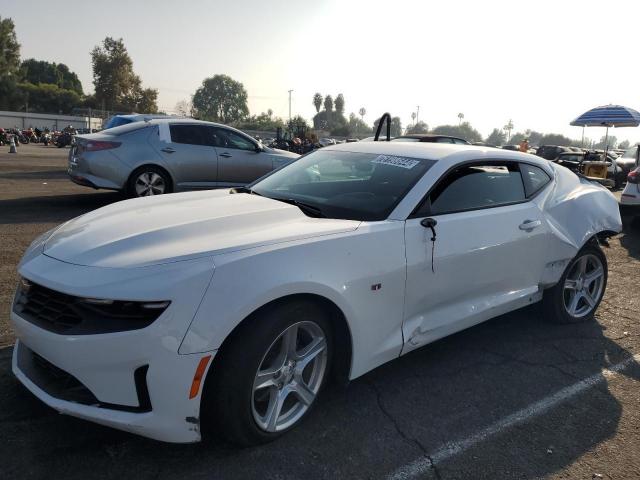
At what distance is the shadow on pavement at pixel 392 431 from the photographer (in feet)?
7.50

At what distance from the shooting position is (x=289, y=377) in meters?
2.57

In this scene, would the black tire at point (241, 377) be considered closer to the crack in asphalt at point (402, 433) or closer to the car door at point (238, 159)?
the crack in asphalt at point (402, 433)

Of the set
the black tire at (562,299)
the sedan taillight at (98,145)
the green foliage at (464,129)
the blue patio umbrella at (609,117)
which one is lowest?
the black tire at (562,299)

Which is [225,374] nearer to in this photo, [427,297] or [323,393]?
[323,393]

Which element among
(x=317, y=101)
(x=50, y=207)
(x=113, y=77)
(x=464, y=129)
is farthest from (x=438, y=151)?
(x=464, y=129)

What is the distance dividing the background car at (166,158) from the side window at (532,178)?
5.68 meters

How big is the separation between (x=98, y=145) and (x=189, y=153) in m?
1.40

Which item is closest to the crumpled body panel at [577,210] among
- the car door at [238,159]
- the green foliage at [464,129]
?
the car door at [238,159]

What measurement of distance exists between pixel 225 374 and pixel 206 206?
53.8 inches

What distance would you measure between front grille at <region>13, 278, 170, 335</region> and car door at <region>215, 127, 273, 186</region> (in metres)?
6.61

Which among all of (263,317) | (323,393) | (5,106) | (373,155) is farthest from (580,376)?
(5,106)

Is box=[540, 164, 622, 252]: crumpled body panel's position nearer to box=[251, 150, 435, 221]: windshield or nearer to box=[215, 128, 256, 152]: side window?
box=[251, 150, 435, 221]: windshield

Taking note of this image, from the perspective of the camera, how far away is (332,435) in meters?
2.59

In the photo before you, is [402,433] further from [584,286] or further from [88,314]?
[584,286]
